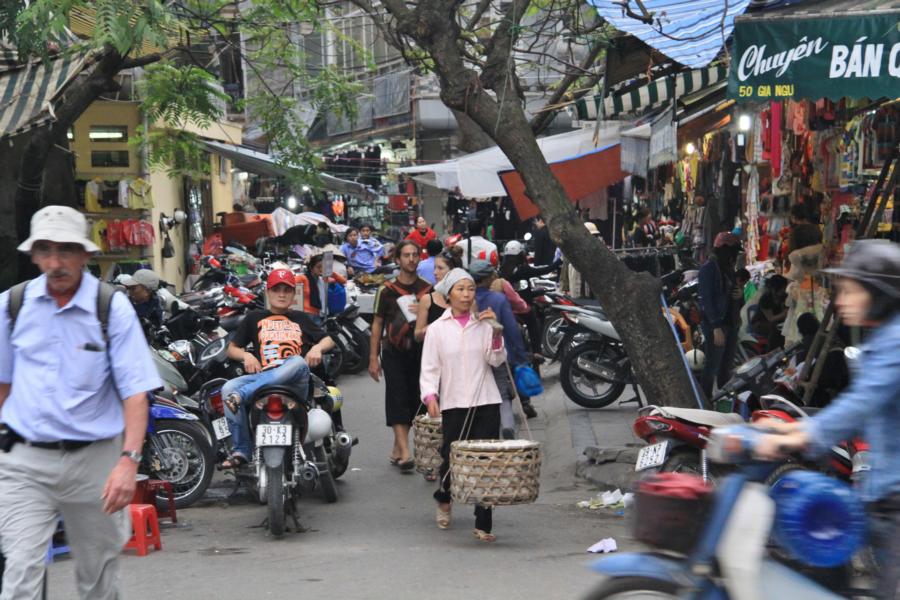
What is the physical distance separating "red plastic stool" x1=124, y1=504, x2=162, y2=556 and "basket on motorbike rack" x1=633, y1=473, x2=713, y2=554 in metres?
4.57

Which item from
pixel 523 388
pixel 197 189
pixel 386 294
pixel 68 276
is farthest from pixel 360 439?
pixel 197 189

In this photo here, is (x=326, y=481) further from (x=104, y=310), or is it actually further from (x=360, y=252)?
(x=360, y=252)

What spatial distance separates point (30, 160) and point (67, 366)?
7225 millimetres

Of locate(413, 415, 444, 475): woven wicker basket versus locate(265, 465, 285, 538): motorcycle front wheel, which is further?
locate(413, 415, 444, 475): woven wicker basket

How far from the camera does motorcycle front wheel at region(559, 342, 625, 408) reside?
13.8 m

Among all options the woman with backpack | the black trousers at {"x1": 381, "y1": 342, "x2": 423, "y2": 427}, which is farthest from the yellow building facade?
the black trousers at {"x1": 381, "y1": 342, "x2": 423, "y2": 427}

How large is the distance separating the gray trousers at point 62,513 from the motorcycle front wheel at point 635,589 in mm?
1975

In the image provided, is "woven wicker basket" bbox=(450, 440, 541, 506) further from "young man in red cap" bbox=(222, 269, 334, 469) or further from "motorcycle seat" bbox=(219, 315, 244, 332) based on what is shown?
"motorcycle seat" bbox=(219, 315, 244, 332)

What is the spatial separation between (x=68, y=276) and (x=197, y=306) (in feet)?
38.9

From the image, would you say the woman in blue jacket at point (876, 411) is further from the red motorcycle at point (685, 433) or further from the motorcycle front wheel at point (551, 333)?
the motorcycle front wheel at point (551, 333)

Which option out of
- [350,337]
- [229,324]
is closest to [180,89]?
[229,324]

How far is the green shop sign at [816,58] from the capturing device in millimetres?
6859

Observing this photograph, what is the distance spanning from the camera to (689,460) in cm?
770

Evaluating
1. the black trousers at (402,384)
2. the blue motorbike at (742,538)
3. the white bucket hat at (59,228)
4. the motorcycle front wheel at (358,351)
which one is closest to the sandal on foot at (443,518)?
the black trousers at (402,384)
